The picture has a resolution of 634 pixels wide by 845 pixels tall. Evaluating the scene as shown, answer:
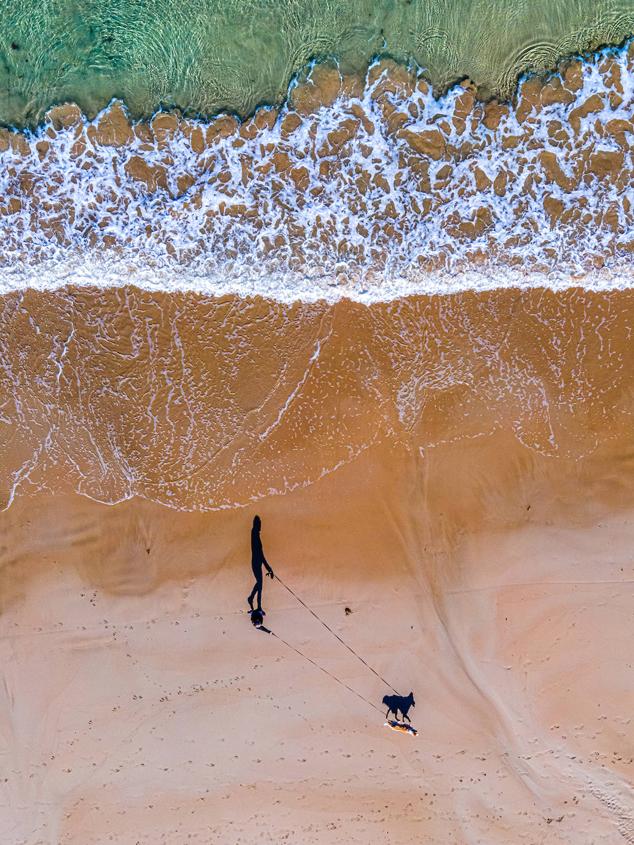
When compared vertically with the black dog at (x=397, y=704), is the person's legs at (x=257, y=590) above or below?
above

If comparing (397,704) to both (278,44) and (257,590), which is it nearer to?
(257,590)

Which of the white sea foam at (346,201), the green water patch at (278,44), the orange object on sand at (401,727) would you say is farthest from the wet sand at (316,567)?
the green water patch at (278,44)

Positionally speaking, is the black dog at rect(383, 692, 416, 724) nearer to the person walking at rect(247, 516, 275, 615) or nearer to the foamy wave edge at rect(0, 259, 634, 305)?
the person walking at rect(247, 516, 275, 615)

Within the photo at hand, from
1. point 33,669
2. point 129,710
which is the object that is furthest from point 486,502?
point 33,669

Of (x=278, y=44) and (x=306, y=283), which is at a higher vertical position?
(x=278, y=44)

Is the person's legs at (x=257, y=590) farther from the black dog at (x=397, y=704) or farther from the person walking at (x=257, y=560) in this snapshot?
the black dog at (x=397, y=704)

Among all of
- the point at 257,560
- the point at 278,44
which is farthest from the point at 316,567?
the point at 278,44

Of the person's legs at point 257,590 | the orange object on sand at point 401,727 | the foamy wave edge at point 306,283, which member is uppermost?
the foamy wave edge at point 306,283
